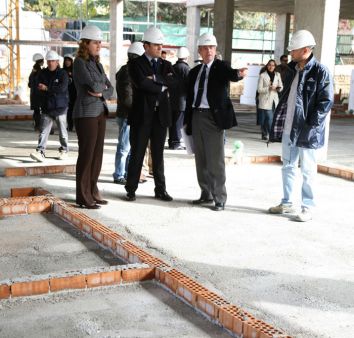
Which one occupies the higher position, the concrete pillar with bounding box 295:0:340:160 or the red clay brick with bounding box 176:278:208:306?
the concrete pillar with bounding box 295:0:340:160

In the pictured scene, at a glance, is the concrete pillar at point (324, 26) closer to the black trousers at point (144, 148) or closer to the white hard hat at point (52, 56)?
the black trousers at point (144, 148)

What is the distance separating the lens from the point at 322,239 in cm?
557

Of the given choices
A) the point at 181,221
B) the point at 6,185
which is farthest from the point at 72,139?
the point at 181,221

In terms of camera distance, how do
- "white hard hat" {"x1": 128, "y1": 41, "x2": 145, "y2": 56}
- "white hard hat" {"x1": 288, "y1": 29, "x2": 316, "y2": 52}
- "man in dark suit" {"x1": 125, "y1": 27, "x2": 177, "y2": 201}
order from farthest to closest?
1. "white hard hat" {"x1": 128, "y1": 41, "x2": 145, "y2": 56}
2. "man in dark suit" {"x1": 125, "y1": 27, "x2": 177, "y2": 201}
3. "white hard hat" {"x1": 288, "y1": 29, "x2": 316, "y2": 52}

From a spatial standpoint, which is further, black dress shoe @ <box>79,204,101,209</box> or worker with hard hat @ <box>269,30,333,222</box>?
black dress shoe @ <box>79,204,101,209</box>

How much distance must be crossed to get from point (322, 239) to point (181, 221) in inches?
57.8

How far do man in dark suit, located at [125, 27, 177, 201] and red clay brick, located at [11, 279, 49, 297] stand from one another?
2941mm

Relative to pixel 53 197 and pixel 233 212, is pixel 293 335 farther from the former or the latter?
pixel 53 197

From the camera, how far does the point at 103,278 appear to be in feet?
13.8

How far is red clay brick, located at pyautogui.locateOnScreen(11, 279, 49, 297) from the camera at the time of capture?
3928mm

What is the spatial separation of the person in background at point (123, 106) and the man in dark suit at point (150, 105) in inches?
10.1

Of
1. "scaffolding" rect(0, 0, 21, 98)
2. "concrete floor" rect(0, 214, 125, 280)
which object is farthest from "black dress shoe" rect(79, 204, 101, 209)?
"scaffolding" rect(0, 0, 21, 98)

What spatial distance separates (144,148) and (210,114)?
0.92 meters

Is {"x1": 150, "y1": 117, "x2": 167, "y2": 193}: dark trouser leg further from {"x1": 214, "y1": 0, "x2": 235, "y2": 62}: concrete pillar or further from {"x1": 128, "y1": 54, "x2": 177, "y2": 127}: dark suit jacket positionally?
{"x1": 214, "y1": 0, "x2": 235, "y2": 62}: concrete pillar
